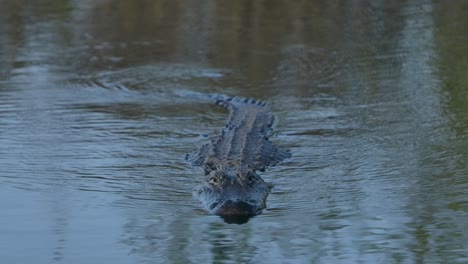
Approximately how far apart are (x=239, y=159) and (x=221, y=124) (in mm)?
2023

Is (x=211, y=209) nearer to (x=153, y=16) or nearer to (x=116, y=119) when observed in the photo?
(x=116, y=119)

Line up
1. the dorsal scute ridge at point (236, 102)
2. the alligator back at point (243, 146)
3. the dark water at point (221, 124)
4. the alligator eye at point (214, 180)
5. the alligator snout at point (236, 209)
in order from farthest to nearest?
the dorsal scute ridge at point (236, 102) < the alligator back at point (243, 146) < the alligator eye at point (214, 180) < the alligator snout at point (236, 209) < the dark water at point (221, 124)

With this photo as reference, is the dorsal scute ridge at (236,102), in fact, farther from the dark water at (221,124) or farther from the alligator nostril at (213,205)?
the alligator nostril at (213,205)

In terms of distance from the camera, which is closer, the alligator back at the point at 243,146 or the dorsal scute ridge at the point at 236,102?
the alligator back at the point at 243,146

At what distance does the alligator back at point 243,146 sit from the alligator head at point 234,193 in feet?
1.99

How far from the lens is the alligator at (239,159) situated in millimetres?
8070

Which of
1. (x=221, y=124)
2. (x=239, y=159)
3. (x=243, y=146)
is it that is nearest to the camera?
(x=239, y=159)

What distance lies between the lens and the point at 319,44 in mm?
15727

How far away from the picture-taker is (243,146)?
989 cm

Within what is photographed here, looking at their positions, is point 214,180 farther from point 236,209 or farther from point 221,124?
point 221,124

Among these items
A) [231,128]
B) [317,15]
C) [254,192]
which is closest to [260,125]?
[231,128]

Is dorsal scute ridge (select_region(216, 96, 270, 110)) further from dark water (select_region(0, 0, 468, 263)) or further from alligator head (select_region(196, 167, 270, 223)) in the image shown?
alligator head (select_region(196, 167, 270, 223))

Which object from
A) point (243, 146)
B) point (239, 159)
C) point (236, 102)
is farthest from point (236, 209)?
point (236, 102)

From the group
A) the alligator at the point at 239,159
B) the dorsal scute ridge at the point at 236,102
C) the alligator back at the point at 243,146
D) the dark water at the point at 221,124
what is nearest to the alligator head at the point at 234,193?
the alligator at the point at 239,159
